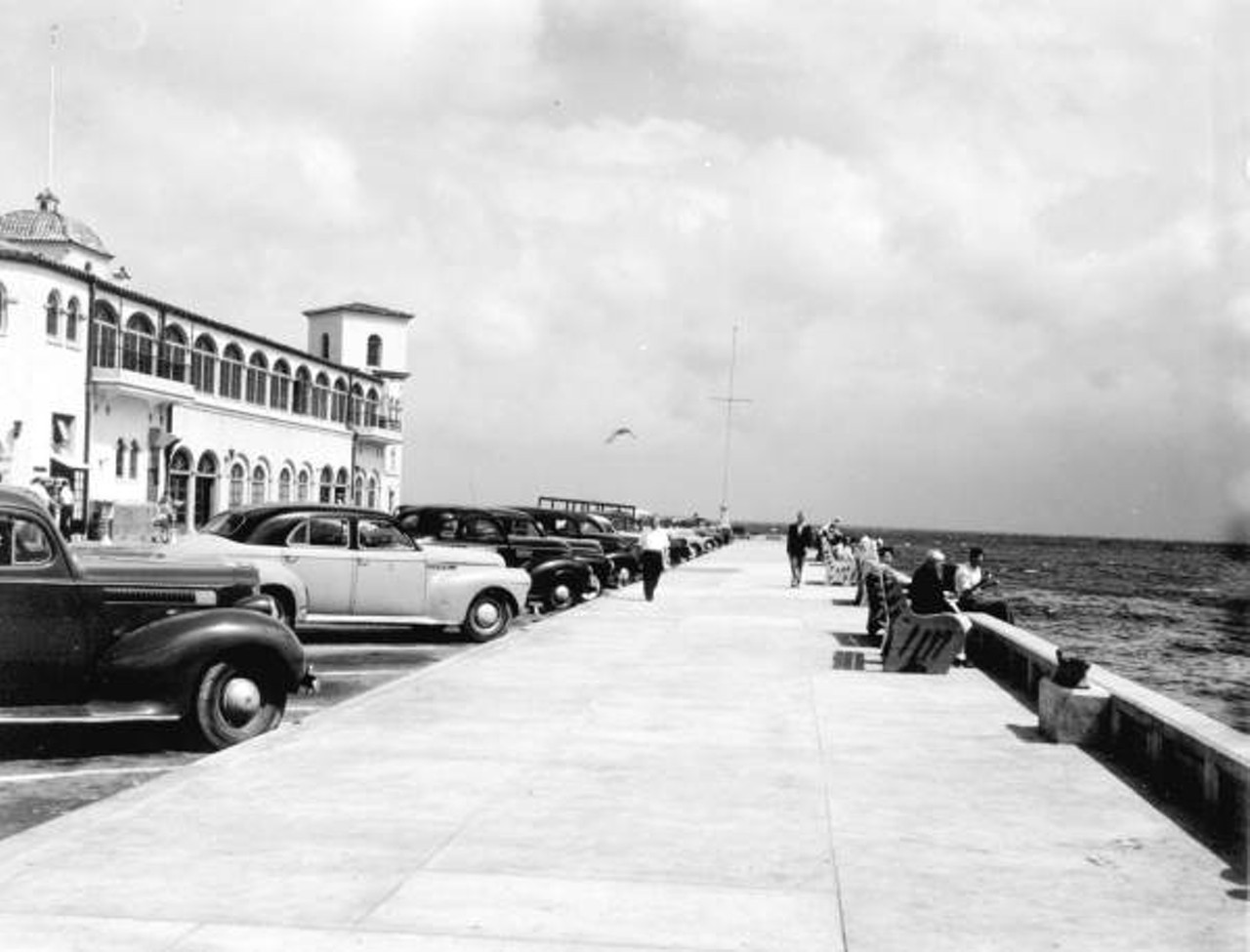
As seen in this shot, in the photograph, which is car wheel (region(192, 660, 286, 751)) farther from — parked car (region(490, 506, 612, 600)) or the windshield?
parked car (region(490, 506, 612, 600))

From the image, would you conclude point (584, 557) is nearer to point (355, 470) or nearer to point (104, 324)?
point (104, 324)

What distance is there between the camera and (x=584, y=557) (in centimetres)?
2477

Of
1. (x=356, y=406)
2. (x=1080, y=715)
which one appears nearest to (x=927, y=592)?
(x=1080, y=715)

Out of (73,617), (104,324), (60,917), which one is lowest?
(60,917)

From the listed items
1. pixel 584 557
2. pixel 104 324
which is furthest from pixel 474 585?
pixel 104 324

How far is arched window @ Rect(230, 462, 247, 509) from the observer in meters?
56.4

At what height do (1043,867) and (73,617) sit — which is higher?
(73,617)

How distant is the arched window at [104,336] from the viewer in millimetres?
46656

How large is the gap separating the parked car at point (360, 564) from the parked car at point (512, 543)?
4041mm

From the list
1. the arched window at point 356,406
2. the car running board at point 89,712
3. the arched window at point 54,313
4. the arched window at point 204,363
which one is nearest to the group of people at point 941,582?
the car running board at point 89,712

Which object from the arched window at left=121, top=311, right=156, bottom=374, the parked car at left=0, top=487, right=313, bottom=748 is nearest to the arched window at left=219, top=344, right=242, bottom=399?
the arched window at left=121, top=311, right=156, bottom=374

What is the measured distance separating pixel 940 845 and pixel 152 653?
5294 mm

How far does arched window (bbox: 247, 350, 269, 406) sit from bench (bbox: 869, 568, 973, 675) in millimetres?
49038

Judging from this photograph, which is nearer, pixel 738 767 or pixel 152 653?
pixel 738 767
